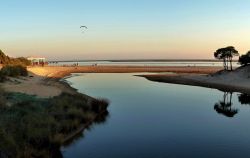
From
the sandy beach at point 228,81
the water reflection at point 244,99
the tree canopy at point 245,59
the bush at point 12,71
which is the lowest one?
the water reflection at point 244,99

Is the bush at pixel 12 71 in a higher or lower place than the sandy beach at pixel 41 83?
higher

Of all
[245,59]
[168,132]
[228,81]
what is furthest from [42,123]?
[245,59]

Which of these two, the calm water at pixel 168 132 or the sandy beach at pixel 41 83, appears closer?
the calm water at pixel 168 132

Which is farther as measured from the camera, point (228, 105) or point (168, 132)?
point (228, 105)

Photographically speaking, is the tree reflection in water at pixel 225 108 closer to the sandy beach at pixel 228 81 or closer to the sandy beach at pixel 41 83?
the sandy beach at pixel 228 81

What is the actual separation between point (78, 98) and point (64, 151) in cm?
1590

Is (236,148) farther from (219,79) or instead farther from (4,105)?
(219,79)

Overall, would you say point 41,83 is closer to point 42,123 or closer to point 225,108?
point 225,108

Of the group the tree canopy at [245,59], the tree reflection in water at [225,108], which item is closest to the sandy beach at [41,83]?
the tree reflection in water at [225,108]

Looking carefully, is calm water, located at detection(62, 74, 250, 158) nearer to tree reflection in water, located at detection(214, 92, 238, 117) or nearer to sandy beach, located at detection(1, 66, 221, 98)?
tree reflection in water, located at detection(214, 92, 238, 117)

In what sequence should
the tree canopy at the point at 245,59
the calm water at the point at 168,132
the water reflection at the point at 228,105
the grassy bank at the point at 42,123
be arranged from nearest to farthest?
the grassy bank at the point at 42,123, the calm water at the point at 168,132, the water reflection at the point at 228,105, the tree canopy at the point at 245,59

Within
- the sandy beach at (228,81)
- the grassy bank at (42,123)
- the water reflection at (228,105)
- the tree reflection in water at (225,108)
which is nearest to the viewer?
the grassy bank at (42,123)

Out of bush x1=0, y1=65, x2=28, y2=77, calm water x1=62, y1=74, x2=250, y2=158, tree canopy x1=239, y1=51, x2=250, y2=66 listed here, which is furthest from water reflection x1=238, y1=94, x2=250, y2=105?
bush x1=0, y1=65, x2=28, y2=77

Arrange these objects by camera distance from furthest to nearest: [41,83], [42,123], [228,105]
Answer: [41,83] < [228,105] < [42,123]
